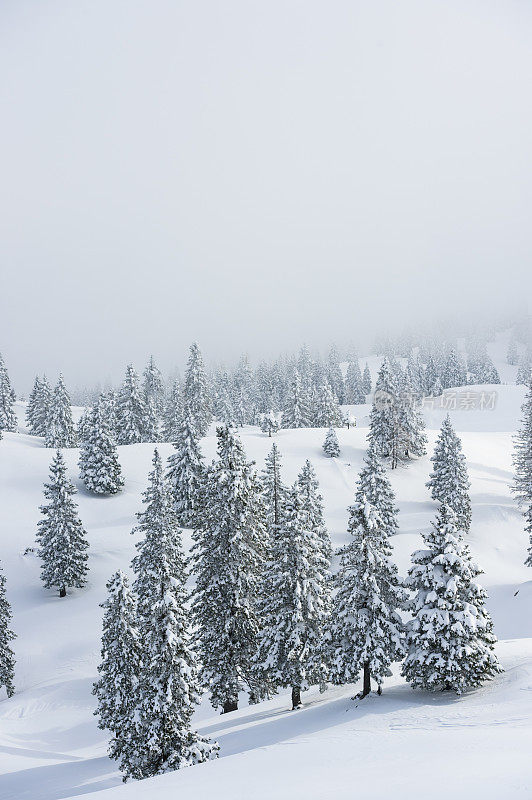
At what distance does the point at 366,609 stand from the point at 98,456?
4446 cm

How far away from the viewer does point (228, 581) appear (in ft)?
81.9

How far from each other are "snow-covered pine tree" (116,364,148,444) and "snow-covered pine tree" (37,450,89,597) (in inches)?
1312

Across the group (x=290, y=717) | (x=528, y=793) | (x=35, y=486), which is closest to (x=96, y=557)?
(x=35, y=486)

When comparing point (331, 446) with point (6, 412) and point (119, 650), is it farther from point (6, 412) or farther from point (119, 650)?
point (6, 412)

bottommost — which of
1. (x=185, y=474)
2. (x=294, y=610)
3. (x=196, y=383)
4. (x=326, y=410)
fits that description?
(x=294, y=610)

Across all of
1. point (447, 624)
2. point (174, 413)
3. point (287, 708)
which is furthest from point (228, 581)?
point (174, 413)

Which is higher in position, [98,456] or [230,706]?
[98,456]

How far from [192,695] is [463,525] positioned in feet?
131

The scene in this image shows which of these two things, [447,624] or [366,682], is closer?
[447,624]

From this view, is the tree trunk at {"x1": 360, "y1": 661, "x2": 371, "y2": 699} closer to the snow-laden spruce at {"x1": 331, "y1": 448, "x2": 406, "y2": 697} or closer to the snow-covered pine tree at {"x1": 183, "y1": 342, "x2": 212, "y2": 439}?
the snow-laden spruce at {"x1": 331, "y1": 448, "x2": 406, "y2": 697}

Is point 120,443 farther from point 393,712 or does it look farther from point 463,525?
point 393,712

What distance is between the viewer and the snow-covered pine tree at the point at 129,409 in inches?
3118

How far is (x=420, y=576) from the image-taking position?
65.8 feet

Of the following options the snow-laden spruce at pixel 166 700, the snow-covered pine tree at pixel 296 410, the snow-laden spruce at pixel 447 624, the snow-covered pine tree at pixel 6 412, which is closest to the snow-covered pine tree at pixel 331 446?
the snow-covered pine tree at pixel 296 410
